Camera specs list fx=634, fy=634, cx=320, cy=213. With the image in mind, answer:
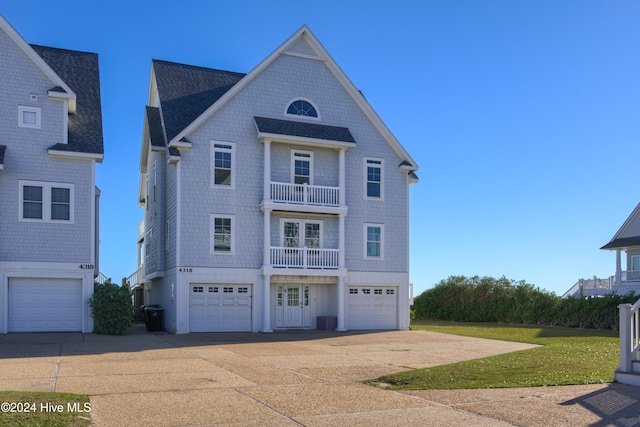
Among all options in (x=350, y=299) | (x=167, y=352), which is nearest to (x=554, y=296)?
(x=350, y=299)

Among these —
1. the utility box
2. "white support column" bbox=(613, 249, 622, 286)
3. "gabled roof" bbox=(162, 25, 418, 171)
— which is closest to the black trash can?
the utility box

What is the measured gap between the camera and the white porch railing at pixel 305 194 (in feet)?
90.0

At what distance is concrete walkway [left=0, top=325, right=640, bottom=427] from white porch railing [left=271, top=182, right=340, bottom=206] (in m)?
9.63

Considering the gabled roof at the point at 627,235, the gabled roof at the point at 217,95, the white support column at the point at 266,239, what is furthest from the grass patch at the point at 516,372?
the gabled roof at the point at 627,235

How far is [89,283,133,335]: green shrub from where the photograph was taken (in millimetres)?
23656

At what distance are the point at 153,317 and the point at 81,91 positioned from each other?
1043 centimetres

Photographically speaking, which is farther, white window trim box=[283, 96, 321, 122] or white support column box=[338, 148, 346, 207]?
white window trim box=[283, 96, 321, 122]

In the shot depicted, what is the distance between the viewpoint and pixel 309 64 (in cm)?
2883

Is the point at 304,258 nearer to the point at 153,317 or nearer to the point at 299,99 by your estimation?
the point at 153,317

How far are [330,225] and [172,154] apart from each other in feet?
25.3

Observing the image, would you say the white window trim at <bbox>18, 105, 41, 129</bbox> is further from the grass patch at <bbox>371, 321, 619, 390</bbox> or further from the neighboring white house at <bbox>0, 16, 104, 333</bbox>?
the grass patch at <bbox>371, 321, 619, 390</bbox>

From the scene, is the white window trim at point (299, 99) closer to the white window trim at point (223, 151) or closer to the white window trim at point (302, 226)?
the white window trim at point (223, 151)

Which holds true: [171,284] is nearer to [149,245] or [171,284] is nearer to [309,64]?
[149,245]

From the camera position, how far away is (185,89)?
30250 mm
